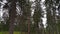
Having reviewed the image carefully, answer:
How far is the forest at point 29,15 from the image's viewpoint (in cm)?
1215

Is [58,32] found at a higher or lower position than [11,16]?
lower

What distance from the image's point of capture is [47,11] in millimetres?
17188

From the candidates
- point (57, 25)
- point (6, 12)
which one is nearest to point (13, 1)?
point (6, 12)

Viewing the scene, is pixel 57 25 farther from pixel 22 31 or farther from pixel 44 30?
pixel 22 31

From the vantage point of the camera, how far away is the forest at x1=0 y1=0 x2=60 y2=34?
12148mm

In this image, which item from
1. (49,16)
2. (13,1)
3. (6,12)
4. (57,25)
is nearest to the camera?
(13,1)

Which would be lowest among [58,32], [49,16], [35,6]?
[58,32]

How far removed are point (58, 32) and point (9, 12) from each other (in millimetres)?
12658

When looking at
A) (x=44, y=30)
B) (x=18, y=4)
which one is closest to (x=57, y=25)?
(x=44, y=30)

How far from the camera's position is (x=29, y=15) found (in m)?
16.8

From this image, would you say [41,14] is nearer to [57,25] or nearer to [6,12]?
[57,25]

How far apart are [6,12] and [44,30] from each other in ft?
41.5

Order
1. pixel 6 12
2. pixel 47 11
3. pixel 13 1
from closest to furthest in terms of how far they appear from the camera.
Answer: pixel 13 1 < pixel 6 12 < pixel 47 11

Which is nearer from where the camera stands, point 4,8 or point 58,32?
point 4,8
